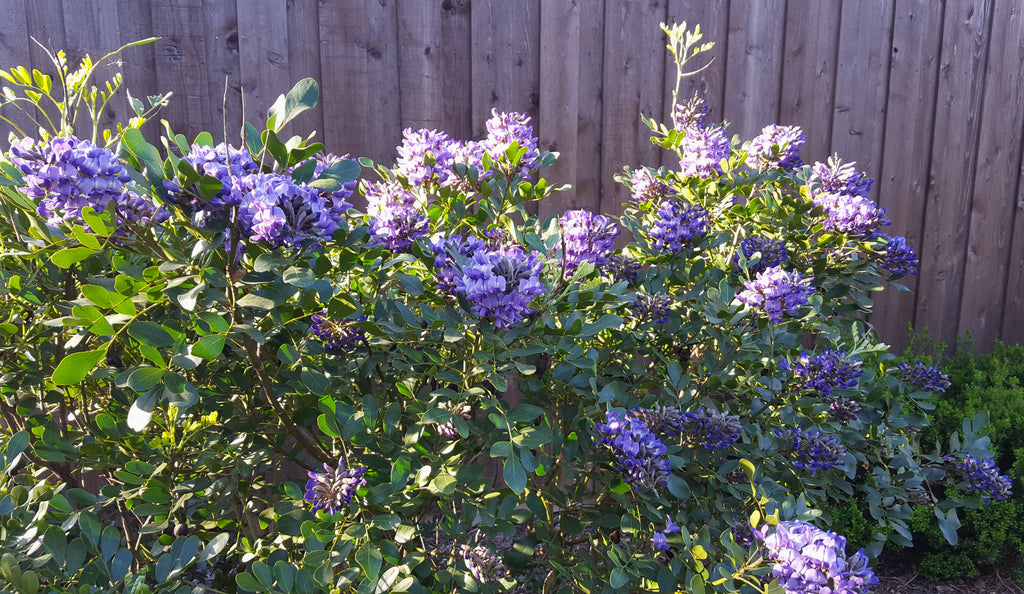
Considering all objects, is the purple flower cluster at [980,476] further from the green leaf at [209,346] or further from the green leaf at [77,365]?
the green leaf at [77,365]

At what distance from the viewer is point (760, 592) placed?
910mm

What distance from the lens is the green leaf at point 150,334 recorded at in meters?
0.79

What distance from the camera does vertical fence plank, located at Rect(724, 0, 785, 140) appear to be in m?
2.51

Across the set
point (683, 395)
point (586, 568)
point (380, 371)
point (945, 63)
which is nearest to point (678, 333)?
point (683, 395)

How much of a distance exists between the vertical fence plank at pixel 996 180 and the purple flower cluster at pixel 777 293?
7.57 feet

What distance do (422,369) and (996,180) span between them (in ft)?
9.80

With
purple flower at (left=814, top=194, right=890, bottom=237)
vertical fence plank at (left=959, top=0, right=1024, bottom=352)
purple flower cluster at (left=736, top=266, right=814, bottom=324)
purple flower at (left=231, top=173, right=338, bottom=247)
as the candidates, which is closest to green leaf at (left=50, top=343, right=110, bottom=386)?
purple flower at (left=231, top=173, right=338, bottom=247)

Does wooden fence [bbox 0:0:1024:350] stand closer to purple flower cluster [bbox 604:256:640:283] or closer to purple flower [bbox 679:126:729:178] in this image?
purple flower [bbox 679:126:729:178]

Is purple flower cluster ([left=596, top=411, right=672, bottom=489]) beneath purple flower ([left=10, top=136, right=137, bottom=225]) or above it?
beneath

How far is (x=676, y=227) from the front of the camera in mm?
1389

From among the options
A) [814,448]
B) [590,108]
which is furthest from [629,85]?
[814,448]

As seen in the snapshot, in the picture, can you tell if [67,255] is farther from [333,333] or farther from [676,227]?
[676,227]

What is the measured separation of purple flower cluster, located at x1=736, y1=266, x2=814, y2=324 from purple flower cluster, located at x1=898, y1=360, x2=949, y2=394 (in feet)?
2.22

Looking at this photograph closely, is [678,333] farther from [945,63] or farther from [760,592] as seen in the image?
[945,63]
